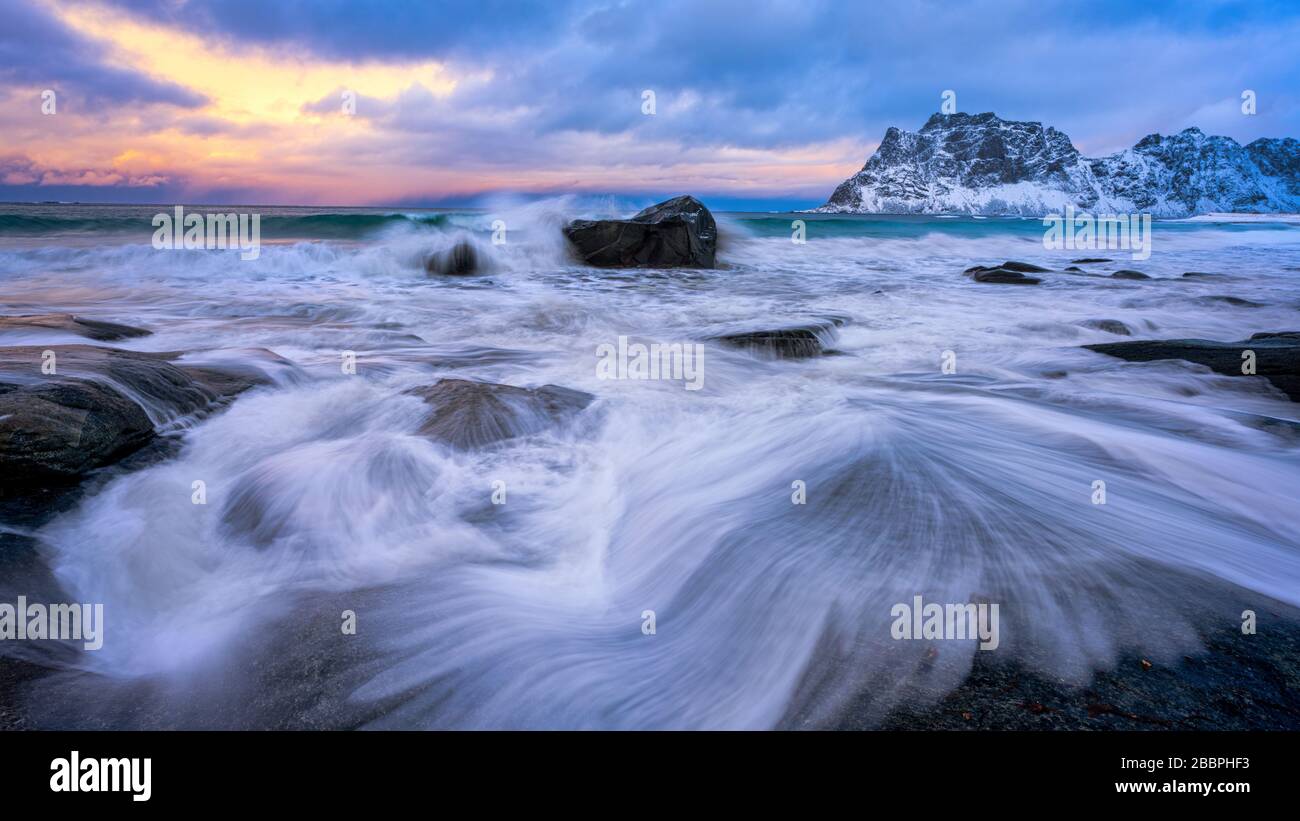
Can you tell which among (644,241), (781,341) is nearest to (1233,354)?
(781,341)

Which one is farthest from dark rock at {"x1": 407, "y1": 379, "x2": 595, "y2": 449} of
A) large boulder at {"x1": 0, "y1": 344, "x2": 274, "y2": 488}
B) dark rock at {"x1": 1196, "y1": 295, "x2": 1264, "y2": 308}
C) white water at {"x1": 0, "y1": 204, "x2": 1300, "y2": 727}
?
dark rock at {"x1": 1196, "y1": 295, "x2": 1264, "y2": 308}

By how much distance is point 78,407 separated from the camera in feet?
11.4

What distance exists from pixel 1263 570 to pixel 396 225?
26383 mm

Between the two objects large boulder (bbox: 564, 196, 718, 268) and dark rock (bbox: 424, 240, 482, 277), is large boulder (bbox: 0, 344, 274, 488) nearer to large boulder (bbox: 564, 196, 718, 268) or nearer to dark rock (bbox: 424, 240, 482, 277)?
dark rock (bbox: 424, 240, 482, 277)

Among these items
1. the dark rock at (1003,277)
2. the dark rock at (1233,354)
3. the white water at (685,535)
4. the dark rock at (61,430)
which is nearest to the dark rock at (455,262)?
the white water at (685,535)

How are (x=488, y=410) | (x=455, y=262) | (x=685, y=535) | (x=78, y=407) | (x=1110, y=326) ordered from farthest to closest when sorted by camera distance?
(x=455, y=262) < (x=1110, y=326) < (x=488, y=410) < (x=78, y=407) < (x=685, y=535)

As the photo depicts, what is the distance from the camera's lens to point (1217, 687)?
197cm

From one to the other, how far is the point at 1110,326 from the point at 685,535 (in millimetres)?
8774

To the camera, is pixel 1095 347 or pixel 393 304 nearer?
pixel 1095 347

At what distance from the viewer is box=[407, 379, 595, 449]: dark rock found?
455 cm

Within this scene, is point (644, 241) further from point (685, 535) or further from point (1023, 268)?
point (685, 535)
